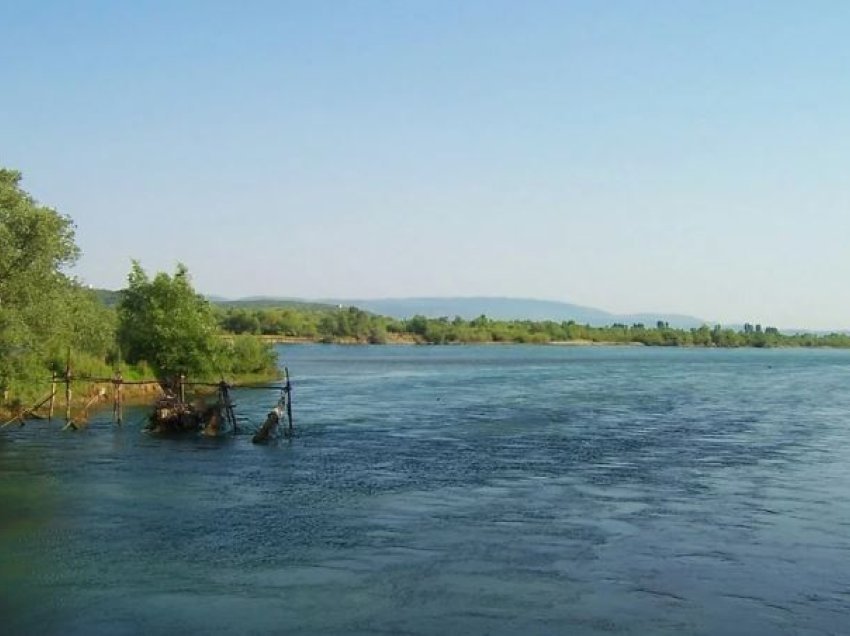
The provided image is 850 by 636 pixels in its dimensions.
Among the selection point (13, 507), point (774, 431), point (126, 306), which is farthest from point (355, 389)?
point (13, 507)

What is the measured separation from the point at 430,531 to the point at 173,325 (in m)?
33.2

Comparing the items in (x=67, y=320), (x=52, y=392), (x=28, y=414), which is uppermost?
(x=67, y=320)

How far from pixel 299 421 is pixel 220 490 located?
848 inches

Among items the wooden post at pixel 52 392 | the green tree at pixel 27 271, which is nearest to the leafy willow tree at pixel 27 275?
the green tree at pixel 27 271

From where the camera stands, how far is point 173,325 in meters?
54.2

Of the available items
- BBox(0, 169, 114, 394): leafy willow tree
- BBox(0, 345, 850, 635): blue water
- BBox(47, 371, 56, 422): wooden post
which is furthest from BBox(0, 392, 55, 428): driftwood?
BBox(0, 169, 114, 394): leafy willow tree

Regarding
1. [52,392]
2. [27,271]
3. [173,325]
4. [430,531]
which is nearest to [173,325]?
[173,325]

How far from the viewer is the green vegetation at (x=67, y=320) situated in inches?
1483

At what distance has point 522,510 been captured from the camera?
27.4 metres

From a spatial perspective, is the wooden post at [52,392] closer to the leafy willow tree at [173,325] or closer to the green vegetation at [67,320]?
the green vegetation at [67,320]

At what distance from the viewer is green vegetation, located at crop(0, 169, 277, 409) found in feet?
124

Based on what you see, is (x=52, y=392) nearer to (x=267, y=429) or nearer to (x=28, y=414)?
(x=28, y=414)

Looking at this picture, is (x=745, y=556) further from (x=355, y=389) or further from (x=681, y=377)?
(x=681, y=377)

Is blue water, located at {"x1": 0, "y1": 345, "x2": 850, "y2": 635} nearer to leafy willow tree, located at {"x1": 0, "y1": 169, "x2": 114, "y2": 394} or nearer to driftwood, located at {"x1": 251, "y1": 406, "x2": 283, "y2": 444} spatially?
driftwood, located at {"x1": 251, "y1": 406, "x2": 283, "y2": 444}
